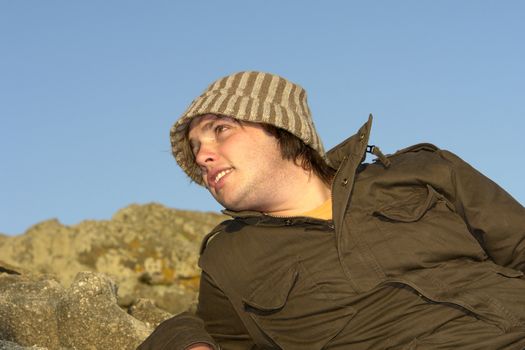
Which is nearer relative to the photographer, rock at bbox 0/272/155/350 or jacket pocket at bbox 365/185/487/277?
jacket pocket at bbox 365/185/487/277

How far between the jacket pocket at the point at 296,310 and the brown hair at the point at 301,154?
671 millimetres

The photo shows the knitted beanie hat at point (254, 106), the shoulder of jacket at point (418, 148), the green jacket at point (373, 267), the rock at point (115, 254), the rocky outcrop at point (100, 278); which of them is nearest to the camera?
the green jacket at point (373, 267)

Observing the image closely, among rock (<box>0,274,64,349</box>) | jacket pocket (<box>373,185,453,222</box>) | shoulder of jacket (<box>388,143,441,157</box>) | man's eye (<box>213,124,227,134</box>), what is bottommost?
rock (<box>0,274,64,349</box>)

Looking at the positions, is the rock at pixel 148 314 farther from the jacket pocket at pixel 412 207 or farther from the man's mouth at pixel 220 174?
the jacket pocket at pixel 412 207

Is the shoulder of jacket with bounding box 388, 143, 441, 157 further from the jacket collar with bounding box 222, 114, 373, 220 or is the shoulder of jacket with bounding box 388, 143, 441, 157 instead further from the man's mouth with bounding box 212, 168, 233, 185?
the man's mouth with bounding box 212, 168, 233, 185

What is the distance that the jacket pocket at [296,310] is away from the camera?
185 inches

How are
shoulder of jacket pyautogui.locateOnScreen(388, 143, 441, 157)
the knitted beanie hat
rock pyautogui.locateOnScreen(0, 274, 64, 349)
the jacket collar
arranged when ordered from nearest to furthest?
1. the jacket collar
2. the knitted beanie hat
3. shoulder of jacket pyautogui.locateOnScreen(388, 143, 441, 157)
4. rock pyautogui.locateOnScreen(0, 274, 64, 349)

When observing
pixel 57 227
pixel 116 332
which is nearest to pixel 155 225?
pixel 57 227

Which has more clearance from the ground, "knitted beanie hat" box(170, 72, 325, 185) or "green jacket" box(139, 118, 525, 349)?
"knitted beanie hat" box(170, 72, 325, 185)

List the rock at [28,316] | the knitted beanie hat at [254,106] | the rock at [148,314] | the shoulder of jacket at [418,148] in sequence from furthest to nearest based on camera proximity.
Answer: the rock at [148,314]
the rock at [28,316]
the shoulder of jacket at [418,148]
the knitted beanie hat at [254,106]

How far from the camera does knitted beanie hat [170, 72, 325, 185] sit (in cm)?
498

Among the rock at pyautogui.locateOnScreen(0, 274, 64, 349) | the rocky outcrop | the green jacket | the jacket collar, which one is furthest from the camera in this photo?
the rocky outcrop

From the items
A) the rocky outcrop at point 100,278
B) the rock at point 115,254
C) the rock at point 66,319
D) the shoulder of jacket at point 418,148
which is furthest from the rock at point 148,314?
the rock at point 115,254

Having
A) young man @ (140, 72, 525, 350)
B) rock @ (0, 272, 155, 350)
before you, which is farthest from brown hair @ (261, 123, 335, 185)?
rock @ (0, 272, 155, 350)
